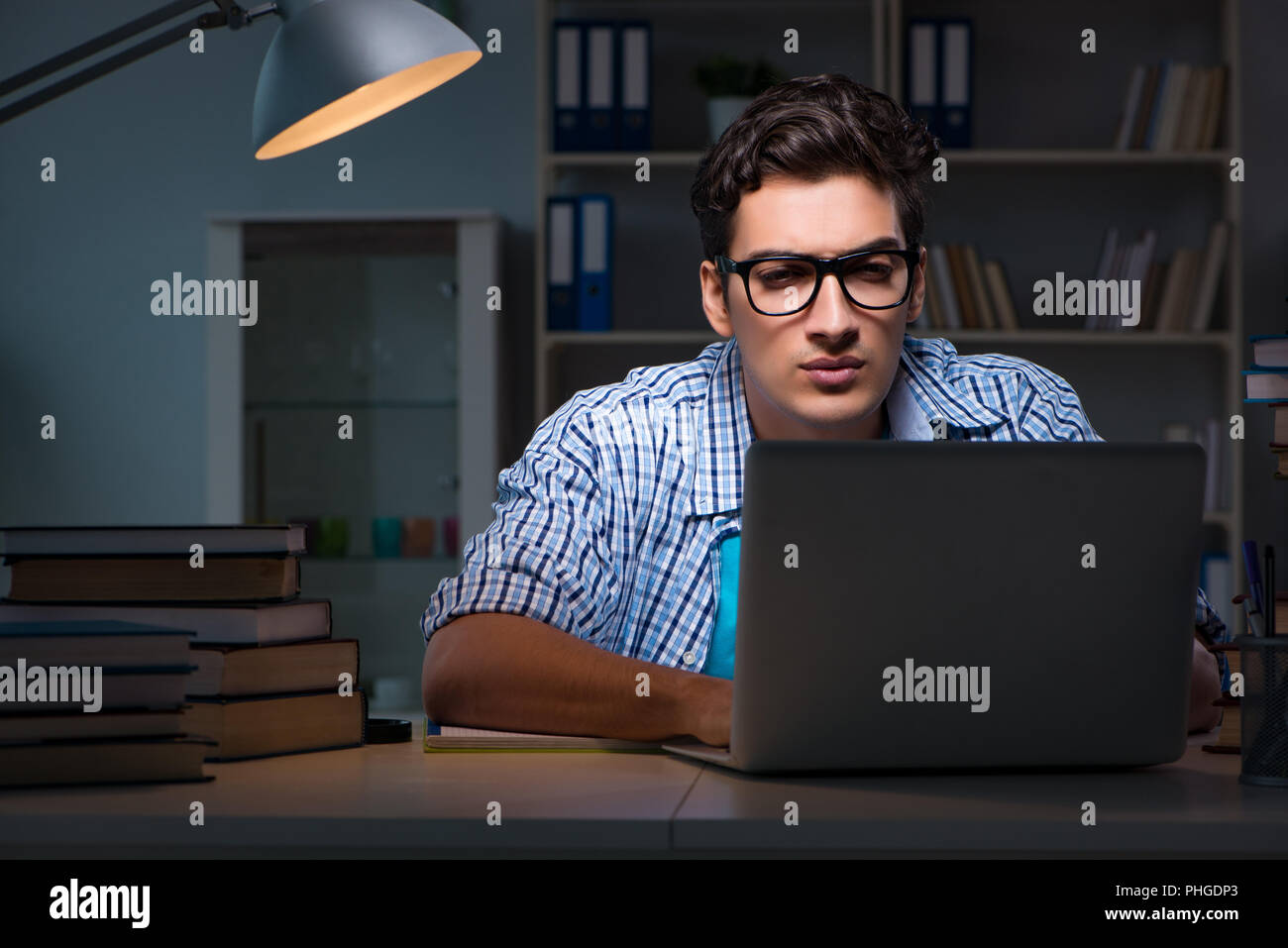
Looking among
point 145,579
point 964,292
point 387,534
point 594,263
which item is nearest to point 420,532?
point 387,534

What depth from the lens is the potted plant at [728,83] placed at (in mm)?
3318

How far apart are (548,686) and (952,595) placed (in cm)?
41

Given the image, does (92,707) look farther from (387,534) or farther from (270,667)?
(387,534)

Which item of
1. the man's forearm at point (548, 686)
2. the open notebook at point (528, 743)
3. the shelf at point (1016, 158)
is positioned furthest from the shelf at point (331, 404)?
the open notebook at point (528, 743)

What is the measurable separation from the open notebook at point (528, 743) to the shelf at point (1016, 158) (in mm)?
2298

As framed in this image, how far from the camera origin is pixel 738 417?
1609mm

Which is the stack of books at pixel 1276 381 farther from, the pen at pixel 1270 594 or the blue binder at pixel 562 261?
the blue binder at pixel 562 261

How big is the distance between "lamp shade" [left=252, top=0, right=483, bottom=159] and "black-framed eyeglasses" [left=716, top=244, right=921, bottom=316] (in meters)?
0.38

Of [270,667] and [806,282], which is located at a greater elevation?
[806,282]

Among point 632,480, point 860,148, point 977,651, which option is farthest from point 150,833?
point 860,148

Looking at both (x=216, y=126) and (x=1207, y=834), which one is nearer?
(x=1207, y=834)
